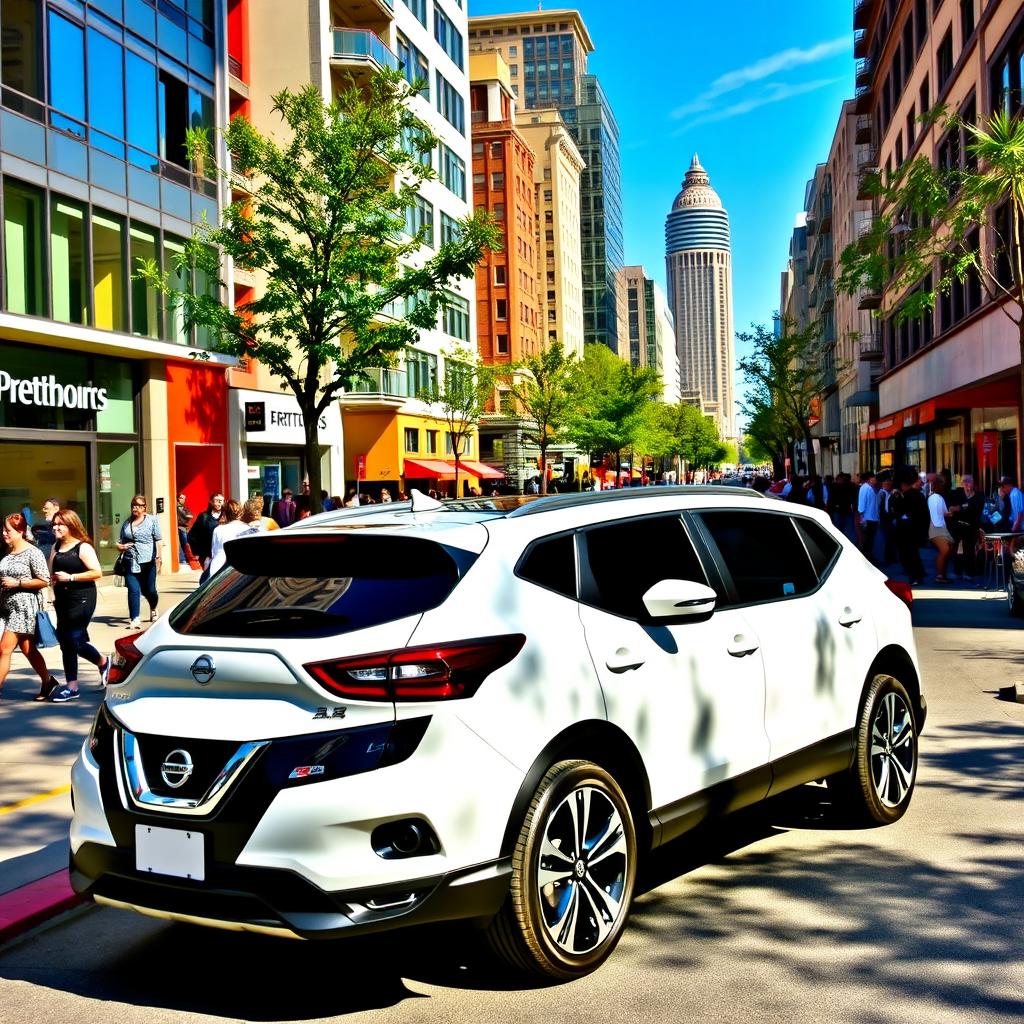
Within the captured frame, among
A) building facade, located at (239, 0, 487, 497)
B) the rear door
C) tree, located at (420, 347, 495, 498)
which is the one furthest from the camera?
tree, located at (420, 347, 495, 498)

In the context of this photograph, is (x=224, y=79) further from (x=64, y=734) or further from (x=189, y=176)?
(x=64, y=734)

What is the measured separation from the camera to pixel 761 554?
213 inches

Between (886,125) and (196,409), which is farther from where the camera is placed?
(886,125)

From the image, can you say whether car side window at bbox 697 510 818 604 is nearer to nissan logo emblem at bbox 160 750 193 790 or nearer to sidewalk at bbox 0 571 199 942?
nissan logo emblem at bbox 160 750 193 790

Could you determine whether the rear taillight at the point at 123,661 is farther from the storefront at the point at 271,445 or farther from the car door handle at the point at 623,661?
the storefront at the point at 271,445

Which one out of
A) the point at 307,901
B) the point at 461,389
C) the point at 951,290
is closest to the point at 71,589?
the point at 307,901

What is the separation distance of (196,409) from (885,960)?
2608 centimetres

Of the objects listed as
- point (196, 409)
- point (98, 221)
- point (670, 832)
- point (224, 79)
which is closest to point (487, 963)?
point (670, 832)

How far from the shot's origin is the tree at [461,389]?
51375 mm

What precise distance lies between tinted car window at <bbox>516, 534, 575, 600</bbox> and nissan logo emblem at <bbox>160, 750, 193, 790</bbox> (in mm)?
1246

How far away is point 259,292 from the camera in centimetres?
3631

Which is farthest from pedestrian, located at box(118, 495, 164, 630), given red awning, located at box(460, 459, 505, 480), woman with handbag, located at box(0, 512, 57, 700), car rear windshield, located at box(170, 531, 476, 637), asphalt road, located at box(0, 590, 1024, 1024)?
red awning, located at box(460, 459, 505, 480)

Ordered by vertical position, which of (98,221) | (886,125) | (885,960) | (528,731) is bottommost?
(885,960)

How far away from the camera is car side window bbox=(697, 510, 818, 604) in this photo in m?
Answer: 5.16
